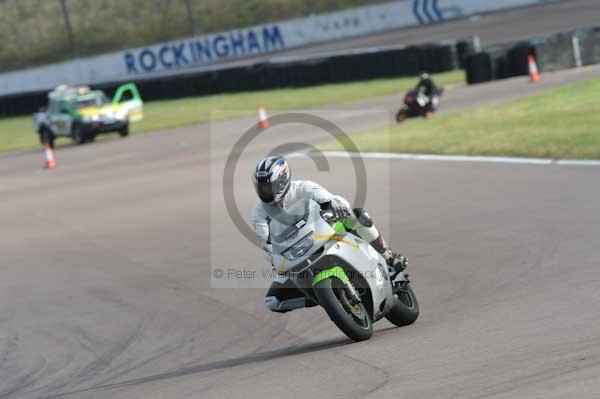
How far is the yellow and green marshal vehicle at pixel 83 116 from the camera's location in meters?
34.8

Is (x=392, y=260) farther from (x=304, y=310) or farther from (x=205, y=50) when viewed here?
(x=205, y=50)

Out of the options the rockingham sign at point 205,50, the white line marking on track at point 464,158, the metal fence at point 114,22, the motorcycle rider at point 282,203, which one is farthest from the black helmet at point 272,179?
the metal fence at point 114,22

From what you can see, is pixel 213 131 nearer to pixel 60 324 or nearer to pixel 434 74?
pixel 434 74

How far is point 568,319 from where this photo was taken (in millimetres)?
7672

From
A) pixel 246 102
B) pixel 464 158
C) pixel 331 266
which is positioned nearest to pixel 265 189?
pixel 331 266

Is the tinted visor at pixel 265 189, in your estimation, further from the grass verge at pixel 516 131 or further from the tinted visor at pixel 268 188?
the grass verge at pixel 516 131

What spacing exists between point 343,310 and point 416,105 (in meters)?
20.2

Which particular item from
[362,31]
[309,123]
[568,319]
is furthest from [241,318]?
[362,31]

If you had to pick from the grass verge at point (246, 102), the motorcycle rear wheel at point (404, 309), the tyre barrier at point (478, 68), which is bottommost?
the grass verge at point (246, 102)

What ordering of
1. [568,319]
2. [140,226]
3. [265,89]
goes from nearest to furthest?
[568,319] → [140,226] → [265,89]

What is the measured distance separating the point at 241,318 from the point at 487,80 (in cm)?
2595

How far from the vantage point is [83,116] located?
34.9 meters

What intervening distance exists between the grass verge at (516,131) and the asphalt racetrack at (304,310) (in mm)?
1308

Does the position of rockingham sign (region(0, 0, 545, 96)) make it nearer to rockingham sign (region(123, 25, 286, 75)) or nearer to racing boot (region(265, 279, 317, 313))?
rockingham sign (region(123, 25, 286, 75))
